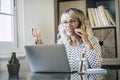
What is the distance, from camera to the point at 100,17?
10.4 ft

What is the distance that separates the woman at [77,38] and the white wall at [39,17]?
216 mm

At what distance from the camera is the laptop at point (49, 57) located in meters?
2.07

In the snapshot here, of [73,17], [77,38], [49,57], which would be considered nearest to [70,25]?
[73,17]

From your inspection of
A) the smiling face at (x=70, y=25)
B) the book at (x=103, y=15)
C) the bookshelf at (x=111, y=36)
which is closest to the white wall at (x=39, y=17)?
the smiling face at (x=70, y=25)

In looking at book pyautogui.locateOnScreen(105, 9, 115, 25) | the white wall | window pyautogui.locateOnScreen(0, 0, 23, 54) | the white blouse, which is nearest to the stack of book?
book pyautogui.locateOnScreen(105, 9, 115, 25)

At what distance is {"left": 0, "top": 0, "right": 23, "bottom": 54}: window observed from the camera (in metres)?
3.26

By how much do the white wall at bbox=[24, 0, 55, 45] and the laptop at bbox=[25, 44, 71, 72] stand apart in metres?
1.17

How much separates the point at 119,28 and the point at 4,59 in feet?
4.97

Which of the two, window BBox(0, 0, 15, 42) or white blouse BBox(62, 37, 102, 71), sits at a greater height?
window BBox(0, 0, 15, 42)

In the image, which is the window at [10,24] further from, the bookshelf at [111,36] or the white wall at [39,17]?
the bookshelf at [111,36]

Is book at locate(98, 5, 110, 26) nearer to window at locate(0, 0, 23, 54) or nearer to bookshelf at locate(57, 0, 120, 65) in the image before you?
bookshelf at locate(57, 0, 120, 65)

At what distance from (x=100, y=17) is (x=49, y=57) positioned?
4.35ft

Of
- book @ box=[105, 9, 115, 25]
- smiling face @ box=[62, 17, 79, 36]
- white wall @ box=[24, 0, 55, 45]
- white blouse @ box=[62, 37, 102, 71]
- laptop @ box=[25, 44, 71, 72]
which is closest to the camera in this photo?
laptop @ box=[25, 44, 71, 72]

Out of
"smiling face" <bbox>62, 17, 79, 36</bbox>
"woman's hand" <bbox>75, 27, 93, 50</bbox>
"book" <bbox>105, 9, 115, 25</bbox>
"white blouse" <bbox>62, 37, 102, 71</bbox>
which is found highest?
"book" <bbox>105, 9, 115, 25</bbox>
